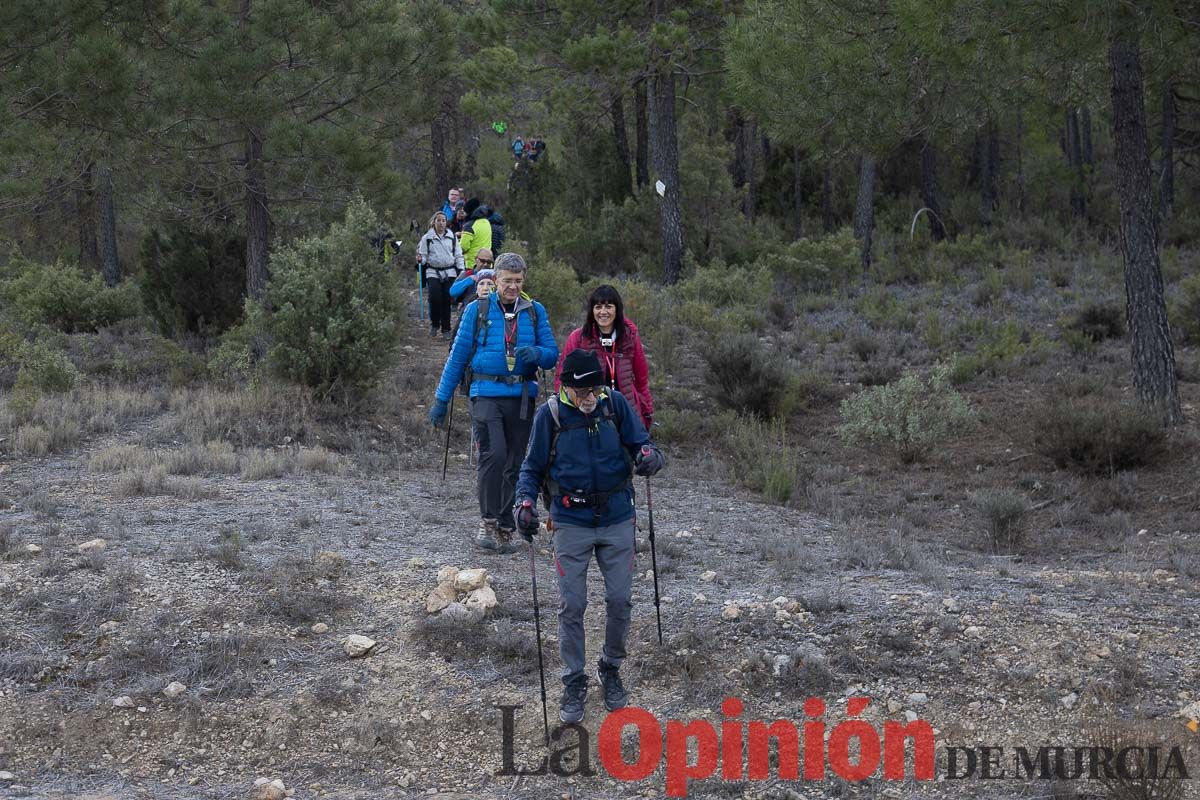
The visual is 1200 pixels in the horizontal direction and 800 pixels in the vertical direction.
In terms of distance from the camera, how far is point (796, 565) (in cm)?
777

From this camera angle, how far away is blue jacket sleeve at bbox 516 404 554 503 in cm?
562

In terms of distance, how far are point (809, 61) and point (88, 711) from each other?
8.18m

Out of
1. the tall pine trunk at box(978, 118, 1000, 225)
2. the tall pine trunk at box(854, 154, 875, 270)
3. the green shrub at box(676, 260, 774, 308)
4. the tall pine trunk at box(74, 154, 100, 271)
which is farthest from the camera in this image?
the tall pine trunk at box(978, 118, 1000, 225)

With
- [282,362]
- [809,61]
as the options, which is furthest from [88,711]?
[809,61]

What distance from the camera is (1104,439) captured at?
10820 mm

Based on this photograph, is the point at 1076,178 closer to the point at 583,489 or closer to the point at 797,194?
the point at 797,194

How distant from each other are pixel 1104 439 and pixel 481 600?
6.55 metres

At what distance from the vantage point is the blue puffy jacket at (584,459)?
5574 millimetres

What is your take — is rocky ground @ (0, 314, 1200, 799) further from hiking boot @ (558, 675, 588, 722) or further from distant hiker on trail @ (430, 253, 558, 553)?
distant hiker on trail @ (430, 253, 558, 553)

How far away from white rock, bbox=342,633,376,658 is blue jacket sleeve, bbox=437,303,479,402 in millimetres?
1701

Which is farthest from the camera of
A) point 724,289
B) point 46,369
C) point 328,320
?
point 724,289

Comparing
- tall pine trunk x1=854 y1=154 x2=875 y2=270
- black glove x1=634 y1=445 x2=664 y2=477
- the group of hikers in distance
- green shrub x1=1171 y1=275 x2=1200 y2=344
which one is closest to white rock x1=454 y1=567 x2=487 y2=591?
the group of hikers in distance

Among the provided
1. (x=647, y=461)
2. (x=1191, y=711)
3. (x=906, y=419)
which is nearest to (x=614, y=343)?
(x=647, y=461)

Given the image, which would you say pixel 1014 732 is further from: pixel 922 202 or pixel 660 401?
pixel 922 202
